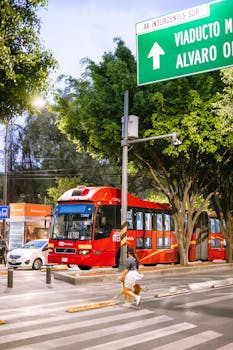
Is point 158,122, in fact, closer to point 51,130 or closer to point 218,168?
point 218,168

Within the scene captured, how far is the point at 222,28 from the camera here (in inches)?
396

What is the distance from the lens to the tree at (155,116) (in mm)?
23219

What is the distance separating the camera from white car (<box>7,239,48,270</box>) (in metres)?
24.4

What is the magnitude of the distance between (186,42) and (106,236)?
43.8 feet

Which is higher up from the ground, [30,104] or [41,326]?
[30,104]

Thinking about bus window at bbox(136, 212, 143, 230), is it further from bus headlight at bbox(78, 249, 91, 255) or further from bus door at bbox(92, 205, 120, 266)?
bus headlight at bbox(78, 249, 91, 255)

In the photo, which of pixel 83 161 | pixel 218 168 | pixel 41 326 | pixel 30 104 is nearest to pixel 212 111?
pixel 218 168

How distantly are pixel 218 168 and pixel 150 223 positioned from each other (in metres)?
4.77

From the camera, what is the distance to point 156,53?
10977 millimetres

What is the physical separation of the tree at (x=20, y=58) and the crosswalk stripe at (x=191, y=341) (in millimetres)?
6184

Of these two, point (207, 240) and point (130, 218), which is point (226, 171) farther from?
point (130, 218)

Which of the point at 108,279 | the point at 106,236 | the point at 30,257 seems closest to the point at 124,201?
the point at 106,236

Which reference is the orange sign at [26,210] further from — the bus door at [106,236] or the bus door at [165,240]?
the bus door at [106,236]

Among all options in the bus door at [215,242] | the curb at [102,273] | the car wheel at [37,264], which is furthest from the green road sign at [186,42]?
the bus door at [215,242]
